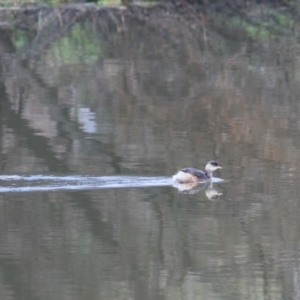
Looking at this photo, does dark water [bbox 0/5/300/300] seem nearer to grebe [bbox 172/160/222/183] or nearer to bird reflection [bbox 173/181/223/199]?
bird reflection [bbox 173/181/223/199]

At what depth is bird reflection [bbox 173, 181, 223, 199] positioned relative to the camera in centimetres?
1082

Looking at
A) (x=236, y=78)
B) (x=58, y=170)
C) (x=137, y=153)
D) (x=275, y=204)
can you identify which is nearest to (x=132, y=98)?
(x=236, y=78)

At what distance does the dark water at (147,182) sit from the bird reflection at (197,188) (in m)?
0.03

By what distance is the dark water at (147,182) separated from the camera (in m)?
8.15

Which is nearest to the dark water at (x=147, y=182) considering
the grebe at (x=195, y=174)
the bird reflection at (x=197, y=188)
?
the bird reflection at (x=197, y=188)

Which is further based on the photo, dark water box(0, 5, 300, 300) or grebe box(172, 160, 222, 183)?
grebe box(172, 160, 222, 183)

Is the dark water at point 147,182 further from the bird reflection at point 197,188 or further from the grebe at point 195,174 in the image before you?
the grebe at point 195,174

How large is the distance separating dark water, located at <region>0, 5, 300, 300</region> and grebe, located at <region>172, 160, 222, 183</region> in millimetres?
128

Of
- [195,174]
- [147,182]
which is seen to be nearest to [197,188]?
[195,174]

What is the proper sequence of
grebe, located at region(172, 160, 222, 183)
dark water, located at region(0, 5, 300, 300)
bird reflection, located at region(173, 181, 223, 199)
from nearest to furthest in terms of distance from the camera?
dark water, located at region(0, 5, 300, 300), bird reflection, located at region(173, 181, 223, 199), grebe, located at region(172, 160, 222, 183)

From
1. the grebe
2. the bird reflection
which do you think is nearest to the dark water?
the bird reflection

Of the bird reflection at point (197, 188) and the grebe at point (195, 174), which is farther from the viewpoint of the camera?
the grebe at point (195, 174)

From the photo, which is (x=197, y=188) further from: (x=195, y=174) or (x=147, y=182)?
(x=147, y=182)

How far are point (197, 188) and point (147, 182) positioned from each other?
0.52m
